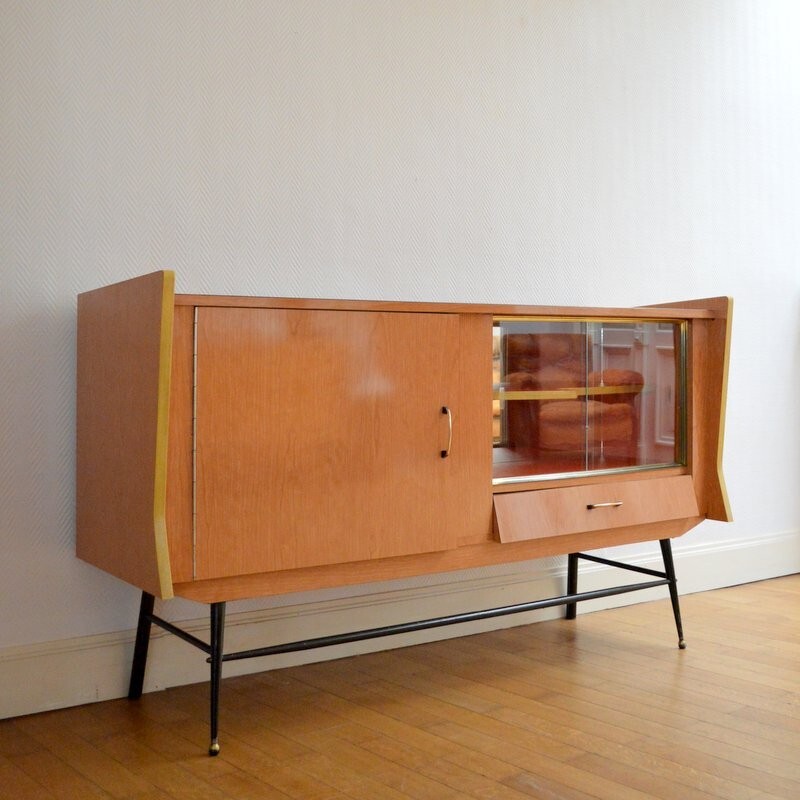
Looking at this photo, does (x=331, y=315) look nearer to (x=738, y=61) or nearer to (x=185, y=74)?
(x=185, y=74)

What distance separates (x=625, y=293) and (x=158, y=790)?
7.42 ft

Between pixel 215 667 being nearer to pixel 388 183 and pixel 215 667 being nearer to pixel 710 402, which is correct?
pixel 388 183

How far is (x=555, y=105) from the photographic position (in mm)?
3236

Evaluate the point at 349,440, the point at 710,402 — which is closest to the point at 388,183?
the point at 349,440

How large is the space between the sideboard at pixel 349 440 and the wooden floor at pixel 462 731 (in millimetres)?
180

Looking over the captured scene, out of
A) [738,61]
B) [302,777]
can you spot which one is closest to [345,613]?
[302,777]

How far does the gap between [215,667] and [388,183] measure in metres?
1.44

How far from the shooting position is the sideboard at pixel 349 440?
1.99 meters

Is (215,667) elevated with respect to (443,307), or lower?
lower

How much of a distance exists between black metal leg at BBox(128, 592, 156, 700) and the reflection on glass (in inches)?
35.0

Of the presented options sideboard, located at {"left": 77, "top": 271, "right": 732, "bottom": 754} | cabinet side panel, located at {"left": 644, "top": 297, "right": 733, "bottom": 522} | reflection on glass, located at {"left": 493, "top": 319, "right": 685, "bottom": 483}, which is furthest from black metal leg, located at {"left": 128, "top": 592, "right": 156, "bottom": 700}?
cabinet side panel, located at {"left": 644, "top": 297, "right": 733, "bottom": 522}

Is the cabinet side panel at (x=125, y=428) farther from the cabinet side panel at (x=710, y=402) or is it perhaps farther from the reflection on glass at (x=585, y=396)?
the cabinet side panel at (x=710, y=402)

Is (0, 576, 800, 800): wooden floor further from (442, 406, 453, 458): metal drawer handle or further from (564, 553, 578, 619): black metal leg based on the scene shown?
(442, 406, 453, 458): metal drawer handle

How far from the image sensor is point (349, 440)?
2.18 metres
